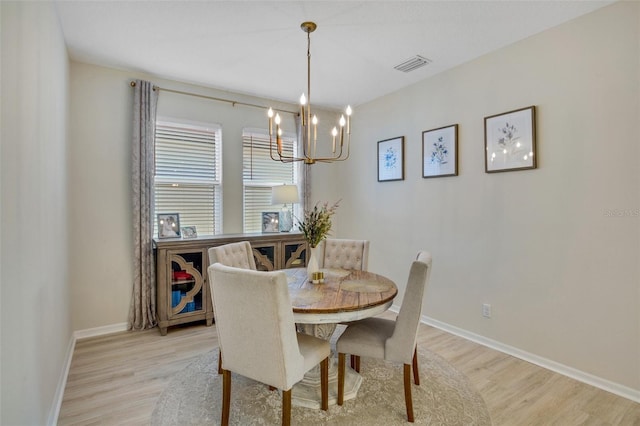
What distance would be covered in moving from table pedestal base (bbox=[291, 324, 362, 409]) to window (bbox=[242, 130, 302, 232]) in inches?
81.3

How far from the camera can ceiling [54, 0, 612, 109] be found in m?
2.33

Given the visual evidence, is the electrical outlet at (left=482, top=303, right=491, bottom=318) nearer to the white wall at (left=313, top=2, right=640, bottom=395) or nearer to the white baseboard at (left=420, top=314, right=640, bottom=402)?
the white wall at (left=313, top=2, right=640, bottom=395)

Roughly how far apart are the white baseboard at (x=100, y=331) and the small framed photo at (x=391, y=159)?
3.42m

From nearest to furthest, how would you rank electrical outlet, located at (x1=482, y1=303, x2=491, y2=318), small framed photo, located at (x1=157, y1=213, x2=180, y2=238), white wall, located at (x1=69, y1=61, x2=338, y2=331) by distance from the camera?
electrical outlet, located at (x1=482, y1=303, x2=491, y2=318) < white wall, located at (x1=69, y1=61, x2=338, y2=331) < small framed photo, located at (x1=157, y1=213, x2=180, y2=238)

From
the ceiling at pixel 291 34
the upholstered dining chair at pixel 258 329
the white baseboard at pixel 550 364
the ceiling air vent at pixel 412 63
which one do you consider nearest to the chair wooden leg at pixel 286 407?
the upholstered dining chair at pixel 258 329

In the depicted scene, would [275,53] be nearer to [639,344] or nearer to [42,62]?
[42,62]

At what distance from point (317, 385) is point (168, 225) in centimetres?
231

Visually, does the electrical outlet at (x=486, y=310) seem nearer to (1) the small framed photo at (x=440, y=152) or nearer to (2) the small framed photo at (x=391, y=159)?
(1) the small framed photo at (x=440, y=152)

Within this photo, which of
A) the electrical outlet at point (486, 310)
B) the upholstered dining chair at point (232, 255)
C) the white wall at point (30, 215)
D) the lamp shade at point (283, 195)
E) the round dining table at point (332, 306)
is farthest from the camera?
the lamp shade at point (283, 195)

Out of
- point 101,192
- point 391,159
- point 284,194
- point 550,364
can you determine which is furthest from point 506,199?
point 101,192

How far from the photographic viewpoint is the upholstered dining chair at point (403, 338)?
195 cm

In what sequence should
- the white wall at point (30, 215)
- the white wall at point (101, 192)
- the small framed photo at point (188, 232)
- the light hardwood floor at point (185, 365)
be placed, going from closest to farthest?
the white wall at point (30, 215), the light hardwood floor at point (185, 365), the white wall at point (101, 192), the small framed photo at point (188, 232)

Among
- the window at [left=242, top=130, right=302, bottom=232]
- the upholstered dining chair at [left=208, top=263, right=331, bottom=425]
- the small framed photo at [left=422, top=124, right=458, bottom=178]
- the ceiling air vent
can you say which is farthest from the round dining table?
the ceiling air vent

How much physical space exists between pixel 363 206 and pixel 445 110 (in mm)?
1666
